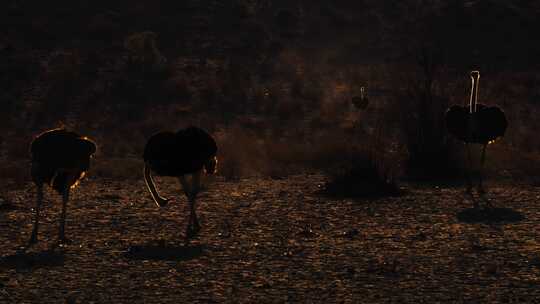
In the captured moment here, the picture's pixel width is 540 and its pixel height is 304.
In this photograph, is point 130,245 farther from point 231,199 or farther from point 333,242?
point 231,199

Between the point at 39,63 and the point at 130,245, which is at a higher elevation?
the point at 39,63

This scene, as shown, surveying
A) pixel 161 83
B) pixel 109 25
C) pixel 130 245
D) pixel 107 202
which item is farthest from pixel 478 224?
pixel 109 25

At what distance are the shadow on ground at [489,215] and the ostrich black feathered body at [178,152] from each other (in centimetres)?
403

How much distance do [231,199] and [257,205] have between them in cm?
81

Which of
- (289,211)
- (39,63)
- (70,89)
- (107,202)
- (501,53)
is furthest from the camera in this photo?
(501,53)

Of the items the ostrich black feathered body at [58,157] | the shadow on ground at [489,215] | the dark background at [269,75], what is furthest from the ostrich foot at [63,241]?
the dark background at [269,75]

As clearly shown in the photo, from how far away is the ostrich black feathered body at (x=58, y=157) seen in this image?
42.9 ft

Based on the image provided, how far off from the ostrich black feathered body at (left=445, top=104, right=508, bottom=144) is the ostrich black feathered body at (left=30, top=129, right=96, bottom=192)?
23.9 feet

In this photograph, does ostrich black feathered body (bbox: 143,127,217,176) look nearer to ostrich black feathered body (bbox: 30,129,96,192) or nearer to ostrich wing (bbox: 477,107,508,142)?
ostrich black feathered body (bbox: 30,129,96,192)

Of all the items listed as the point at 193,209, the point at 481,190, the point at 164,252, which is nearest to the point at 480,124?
the point at 481,190

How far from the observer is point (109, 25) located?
40562mm

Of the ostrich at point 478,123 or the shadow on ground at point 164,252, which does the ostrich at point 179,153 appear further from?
the ostrich at point 478,123

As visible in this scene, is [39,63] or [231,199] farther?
[39,63]

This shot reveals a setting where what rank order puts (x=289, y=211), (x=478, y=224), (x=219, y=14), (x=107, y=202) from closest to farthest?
(x=478, y=224), (x=289, y=211), (x=107, y=202), (x=219, y=14)
